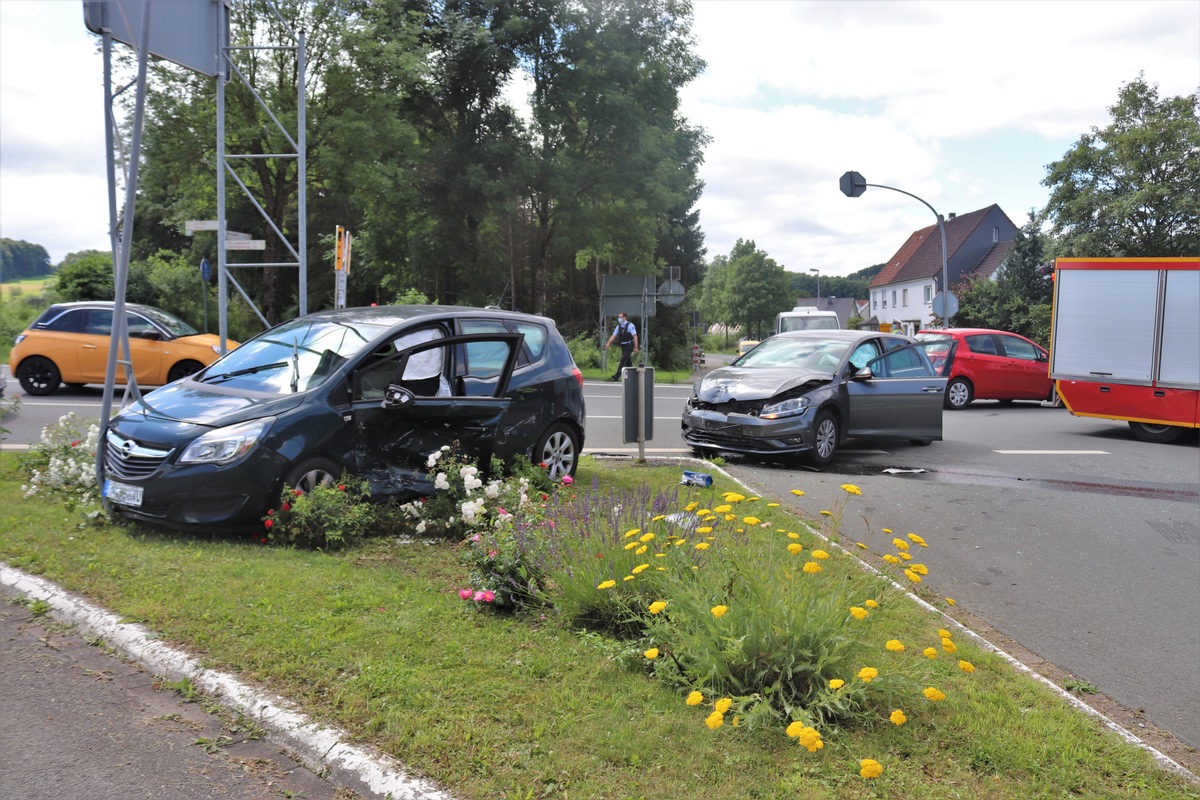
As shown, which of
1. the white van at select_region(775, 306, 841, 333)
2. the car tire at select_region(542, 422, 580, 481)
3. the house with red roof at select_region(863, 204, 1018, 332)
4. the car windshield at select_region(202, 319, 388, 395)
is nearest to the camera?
the car windshield at select_region(202, 319, 388, 395)

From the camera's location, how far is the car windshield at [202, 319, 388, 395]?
Answer: 6848 millimetres

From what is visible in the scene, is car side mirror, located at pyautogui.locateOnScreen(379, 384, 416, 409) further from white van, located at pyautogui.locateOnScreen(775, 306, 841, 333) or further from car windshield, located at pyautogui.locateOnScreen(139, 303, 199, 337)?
white van, located at pyautogui.locateOnScreen(775, 306, 841, 333)

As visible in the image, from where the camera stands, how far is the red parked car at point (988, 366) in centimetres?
1948

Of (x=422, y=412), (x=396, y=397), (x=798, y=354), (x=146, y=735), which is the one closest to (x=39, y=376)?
(x=422, y=412)

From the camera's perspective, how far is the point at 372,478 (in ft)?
22.2

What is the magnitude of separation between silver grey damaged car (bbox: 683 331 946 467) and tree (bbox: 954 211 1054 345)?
33.2 m

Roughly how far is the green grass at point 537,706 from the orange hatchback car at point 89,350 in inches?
479

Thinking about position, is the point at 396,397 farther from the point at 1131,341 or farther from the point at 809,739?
the point at 1131,341

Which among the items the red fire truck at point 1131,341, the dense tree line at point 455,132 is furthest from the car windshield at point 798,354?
the dense tree line at point 455,132

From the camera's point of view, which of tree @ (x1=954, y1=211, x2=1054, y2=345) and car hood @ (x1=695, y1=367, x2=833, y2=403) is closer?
car hood @ (x1=695, y1=367, x2=833, y2=403)

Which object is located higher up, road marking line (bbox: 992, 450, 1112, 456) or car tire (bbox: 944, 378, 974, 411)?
car tire (bbox: 944, 378, 974, 411)

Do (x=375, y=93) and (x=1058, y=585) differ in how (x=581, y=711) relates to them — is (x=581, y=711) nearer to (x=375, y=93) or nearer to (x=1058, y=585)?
(x=1058, y=585)

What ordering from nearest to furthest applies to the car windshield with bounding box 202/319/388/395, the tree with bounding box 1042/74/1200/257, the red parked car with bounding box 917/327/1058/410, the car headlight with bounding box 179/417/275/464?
the car headlight with bounding box 179/417/275/464 < the car windshield with bounding box 202/319/388/395 < the red parked car with bounding box 917/327/1058/410 < the tree with bounding box 1042/74/1200/257

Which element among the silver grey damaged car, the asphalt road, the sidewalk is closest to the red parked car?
the asphalt road
